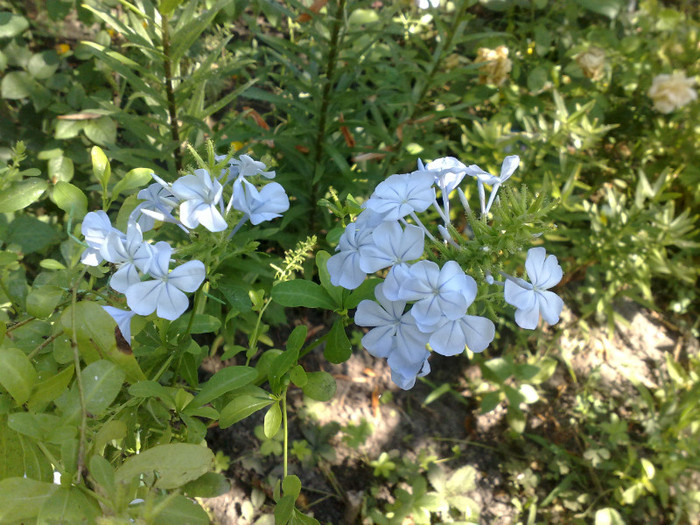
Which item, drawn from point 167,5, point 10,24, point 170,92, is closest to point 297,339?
point 167,5

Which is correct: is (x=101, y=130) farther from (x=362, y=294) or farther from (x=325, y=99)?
(x=362, y=294)

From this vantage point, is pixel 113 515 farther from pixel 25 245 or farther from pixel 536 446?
pixel 536 446

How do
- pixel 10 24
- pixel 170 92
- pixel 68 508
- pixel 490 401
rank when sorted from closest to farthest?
pixel 68 508 → pixel 170 92 → pixel 10 24 → pixel 490 401

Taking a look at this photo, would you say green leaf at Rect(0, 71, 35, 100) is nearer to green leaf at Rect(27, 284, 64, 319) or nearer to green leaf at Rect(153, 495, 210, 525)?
green leaf at Rect(27, 284, 64, 319)

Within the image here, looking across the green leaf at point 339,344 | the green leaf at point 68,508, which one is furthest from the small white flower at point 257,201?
the green leaf at point 68,508

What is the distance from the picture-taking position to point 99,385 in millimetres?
736

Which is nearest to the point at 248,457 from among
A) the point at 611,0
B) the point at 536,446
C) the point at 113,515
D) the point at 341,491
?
the point at 341,491

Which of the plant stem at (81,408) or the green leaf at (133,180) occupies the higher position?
the green leaf at (133,180)

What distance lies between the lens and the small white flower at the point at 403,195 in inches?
32.6

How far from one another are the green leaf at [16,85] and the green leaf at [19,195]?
4.07 ft

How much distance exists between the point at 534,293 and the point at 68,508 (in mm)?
721

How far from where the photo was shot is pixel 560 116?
7.72ft

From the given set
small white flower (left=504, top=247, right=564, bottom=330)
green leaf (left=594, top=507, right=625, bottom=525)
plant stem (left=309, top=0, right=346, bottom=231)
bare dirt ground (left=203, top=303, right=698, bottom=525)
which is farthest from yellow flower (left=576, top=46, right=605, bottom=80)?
small white flower (left=504, top=247, right=564, bottom=330)

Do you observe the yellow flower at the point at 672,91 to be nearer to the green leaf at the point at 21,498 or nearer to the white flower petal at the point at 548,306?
the white flower petal at the point at 548,306
